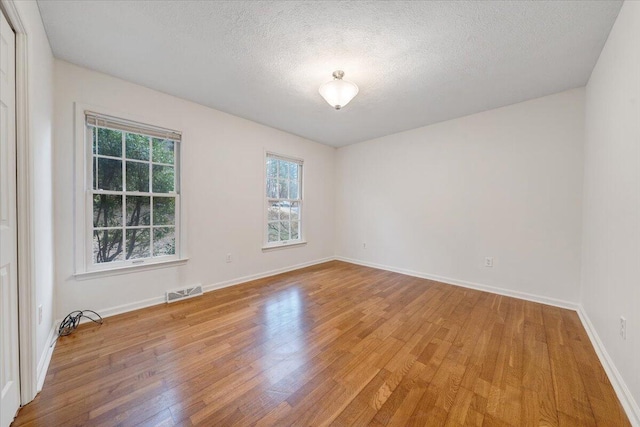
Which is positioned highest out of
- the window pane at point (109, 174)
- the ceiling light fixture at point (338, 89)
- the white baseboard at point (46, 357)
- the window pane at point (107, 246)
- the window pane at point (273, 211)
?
the ceiling light fixture at point (338, 89)

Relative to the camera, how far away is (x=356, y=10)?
5.28 ft

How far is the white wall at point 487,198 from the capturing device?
8.92 ft

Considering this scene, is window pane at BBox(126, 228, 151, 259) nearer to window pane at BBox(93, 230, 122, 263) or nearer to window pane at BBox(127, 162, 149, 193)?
window pane at BBox(93, 230, 122, 263)

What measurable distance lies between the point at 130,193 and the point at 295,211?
248cm

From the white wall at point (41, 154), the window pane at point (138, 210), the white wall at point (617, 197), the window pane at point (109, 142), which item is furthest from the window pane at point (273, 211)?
the white wall at point (617, 197)

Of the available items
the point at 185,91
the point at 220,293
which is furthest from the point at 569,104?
the point at 220,293

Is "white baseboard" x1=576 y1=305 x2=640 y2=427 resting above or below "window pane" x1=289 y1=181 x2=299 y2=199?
below

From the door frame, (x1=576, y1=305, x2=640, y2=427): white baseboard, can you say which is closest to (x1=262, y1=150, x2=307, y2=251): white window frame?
the door frame

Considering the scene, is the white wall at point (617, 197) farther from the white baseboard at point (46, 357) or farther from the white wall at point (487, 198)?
the white baseboard at point (46, 357)

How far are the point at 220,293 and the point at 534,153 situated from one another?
4.32 m

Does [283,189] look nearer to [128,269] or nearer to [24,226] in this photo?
[128,269]

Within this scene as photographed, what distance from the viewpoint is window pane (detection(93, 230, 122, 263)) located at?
243 centimetres

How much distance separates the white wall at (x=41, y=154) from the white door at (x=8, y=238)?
0.36ft

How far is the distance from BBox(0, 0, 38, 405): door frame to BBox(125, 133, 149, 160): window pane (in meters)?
1.32
